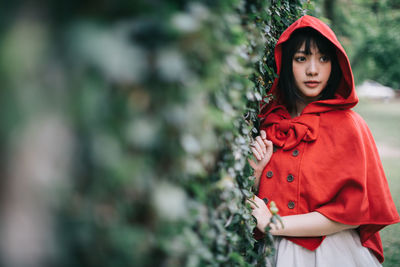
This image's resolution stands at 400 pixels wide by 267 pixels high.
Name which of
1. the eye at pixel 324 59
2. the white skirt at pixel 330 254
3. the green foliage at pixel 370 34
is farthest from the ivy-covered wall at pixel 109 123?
the green foliage at pixel 370 34

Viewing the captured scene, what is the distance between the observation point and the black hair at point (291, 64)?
2061 mm

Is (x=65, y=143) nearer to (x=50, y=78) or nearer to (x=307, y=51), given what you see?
(x=50, y=78)

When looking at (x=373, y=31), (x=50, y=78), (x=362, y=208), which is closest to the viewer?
(x=50, y=78)

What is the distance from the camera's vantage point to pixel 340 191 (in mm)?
1856

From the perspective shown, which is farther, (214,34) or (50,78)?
(214,34)

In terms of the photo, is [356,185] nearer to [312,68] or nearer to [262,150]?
[262,150]

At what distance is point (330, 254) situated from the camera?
190 cm

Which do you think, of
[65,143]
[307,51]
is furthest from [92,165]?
[307,51]

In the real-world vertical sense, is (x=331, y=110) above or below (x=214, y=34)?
below

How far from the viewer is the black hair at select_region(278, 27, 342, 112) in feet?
6.76

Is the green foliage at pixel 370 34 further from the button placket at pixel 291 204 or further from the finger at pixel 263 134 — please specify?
the button placket at pixel 291 204

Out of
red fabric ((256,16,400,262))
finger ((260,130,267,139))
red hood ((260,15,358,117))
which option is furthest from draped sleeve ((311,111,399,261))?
finger ((260,130,267,139))

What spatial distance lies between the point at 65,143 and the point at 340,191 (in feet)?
5.74

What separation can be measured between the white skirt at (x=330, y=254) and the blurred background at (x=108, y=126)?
1088 mm
